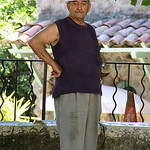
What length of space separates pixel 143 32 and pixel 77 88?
5918mm

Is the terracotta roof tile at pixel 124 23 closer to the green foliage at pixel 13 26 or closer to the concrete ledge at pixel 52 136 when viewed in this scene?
the concrete ledge at pixel 52 136

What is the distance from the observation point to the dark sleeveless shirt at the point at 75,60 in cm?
285

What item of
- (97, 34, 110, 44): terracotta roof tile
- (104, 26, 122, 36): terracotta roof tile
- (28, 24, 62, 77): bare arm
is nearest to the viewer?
(28, 24, 62, 77): bare arm

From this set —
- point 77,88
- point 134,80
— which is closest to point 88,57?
point 77,88

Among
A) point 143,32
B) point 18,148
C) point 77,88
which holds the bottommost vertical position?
point 18,148

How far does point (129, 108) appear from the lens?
17.5 feet

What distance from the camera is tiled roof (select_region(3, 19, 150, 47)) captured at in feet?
27.0

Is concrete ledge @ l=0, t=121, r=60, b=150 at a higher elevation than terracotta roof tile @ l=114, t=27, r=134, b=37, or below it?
below

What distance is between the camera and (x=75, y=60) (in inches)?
112

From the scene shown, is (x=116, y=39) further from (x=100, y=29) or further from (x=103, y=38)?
(x=100, y=29)

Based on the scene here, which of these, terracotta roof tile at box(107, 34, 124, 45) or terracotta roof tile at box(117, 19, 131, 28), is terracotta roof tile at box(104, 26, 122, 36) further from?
terracotta roof tile at box(107, 34, 124, 45)

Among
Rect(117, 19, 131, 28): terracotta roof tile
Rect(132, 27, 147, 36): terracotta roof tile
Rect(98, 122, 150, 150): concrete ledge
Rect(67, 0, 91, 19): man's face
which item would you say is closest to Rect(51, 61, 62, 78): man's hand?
Rect(67, 0, 91, 19): man's face

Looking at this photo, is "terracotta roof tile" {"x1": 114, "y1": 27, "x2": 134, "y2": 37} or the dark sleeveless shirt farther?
"terracotta roof tile" {"x1": 114, "y1": 27, "x2": 134, "y2": 37}

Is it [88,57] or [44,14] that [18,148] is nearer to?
[88,57]
